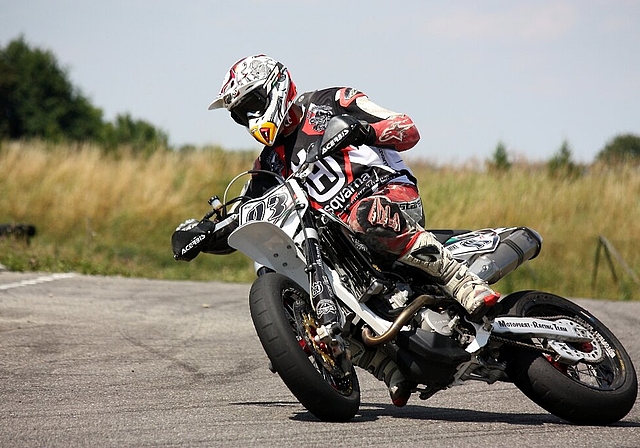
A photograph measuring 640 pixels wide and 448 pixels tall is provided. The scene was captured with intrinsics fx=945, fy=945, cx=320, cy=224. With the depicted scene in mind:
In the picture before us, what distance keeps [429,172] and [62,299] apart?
15.8 m

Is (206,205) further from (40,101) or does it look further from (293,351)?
(40,101)

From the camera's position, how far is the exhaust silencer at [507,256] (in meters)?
5.27

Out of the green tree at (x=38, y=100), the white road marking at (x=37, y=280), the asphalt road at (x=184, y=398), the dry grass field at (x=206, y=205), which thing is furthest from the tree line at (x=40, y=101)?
the asphalt road at (x=184, y=398)

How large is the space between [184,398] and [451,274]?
1.81 metres

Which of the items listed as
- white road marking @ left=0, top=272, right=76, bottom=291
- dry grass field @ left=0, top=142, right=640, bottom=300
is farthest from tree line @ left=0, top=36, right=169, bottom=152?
white road marking @ left=0, top=272, right=76, bottom=291

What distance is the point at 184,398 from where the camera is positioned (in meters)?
5.66

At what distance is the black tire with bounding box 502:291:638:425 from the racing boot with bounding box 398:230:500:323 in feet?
1.25

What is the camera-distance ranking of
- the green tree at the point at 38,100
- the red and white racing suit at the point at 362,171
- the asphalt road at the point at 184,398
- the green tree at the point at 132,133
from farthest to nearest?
the green tree at the point at 38,100, the green tree at the point at 132,133, the red and white racing suit at the point at 362,171, the asphalt road at the point at 184,398

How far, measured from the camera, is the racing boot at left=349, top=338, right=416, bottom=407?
499cm

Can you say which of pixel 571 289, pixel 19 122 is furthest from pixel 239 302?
pixel 19 122

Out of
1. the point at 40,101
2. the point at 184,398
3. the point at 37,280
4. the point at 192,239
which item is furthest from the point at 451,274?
the point at 40,101

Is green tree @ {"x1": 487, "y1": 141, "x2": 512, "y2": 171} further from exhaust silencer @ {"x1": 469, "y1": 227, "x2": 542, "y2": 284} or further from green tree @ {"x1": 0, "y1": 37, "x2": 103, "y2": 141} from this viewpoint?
green tree @ {"x1": 0, "y1": 37, "x2": 103, "y2": 141}

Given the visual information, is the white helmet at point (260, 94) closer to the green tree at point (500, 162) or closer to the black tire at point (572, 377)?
the black tire at point (572, 377)

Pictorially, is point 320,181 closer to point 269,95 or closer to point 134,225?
point 269,95
